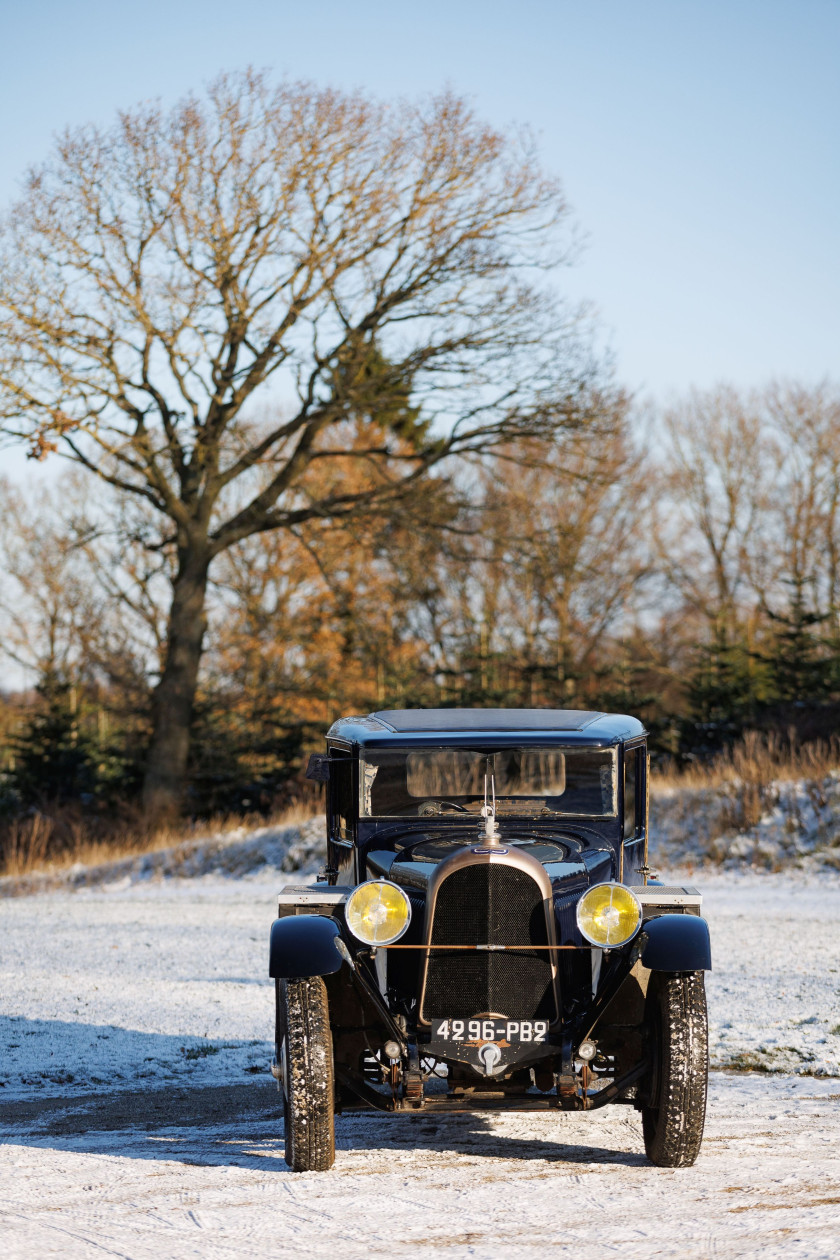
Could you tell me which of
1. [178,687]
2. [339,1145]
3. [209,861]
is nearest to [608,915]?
[339,1145]

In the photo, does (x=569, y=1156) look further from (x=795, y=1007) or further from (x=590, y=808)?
(x=795, y=1007)

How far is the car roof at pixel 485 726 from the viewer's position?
5.85 m

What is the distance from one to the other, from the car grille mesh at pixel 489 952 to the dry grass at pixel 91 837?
15.7 meters

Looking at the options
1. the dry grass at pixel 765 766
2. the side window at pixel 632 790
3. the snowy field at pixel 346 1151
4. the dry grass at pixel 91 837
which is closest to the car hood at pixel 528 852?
the side window at pixel 632 790

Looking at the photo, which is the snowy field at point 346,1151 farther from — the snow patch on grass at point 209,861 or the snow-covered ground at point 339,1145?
the snow patch on grass at point 209,861

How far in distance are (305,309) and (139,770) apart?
977 centimetres

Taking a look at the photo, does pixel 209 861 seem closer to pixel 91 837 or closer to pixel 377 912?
pixel 91 837

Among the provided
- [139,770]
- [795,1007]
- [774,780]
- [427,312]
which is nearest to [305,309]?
[427,312]

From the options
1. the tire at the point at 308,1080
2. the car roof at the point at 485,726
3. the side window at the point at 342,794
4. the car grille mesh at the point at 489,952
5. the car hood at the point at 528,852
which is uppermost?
the car roof at the point at 485,726

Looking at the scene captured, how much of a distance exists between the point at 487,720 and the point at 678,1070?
1.95 meters

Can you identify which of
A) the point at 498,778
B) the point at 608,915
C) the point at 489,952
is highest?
the point at 498,778

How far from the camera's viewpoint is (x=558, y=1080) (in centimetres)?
471

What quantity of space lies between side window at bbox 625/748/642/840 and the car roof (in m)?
0.11

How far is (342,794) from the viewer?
6.17m
